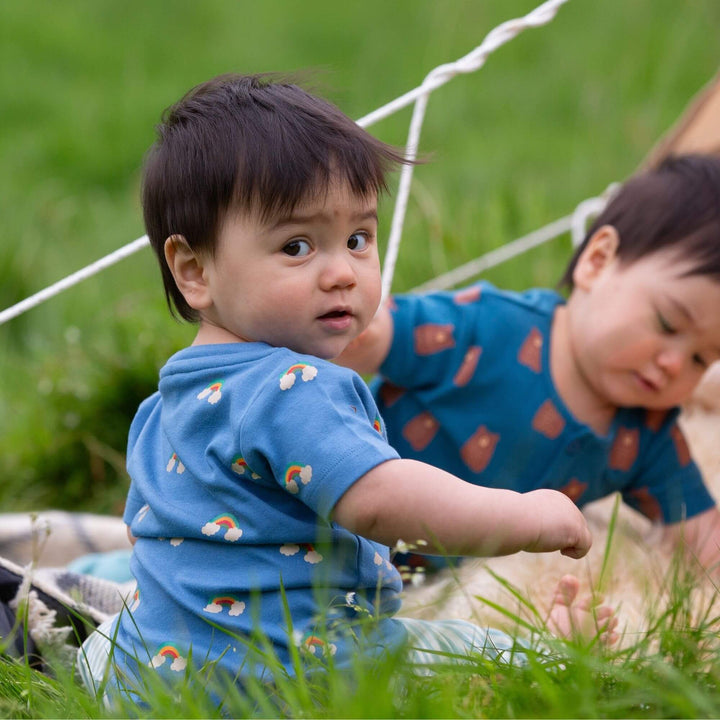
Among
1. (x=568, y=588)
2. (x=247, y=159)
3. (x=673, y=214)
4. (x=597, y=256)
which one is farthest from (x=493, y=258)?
(x=247, y=159)

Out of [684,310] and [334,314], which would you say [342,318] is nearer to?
[334,314]

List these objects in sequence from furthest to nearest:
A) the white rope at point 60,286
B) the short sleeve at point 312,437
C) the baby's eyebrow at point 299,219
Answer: the white rope at point 60,286 < the baby's eyebrow at point 299,219 < the short sleeve at point 312,437

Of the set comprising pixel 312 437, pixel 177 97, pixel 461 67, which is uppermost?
pixel 461 67

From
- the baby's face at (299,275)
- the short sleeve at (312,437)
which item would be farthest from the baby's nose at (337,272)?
the short sleeve at (312,437)

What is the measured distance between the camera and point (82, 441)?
2.31 metres

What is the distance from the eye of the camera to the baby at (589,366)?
1.84 m

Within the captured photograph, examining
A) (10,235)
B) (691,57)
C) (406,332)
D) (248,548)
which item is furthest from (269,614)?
(691,57)

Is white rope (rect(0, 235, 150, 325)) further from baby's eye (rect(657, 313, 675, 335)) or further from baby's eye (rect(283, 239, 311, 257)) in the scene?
baby's eye (rect(657, 313, 675, 335))

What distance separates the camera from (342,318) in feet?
4.14

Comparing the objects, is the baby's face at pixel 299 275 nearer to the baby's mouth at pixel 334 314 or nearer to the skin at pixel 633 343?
the baby's mouth at pixel 334 314

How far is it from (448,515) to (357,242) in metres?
0.34

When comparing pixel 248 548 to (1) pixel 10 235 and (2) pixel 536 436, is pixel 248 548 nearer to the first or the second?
(2) pixel 536 436

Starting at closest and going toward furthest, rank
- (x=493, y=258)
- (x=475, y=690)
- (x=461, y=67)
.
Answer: (x=475, y=690) → (x=461, y=67) → (x=493, y=258)

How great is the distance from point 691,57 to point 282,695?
180 inches
